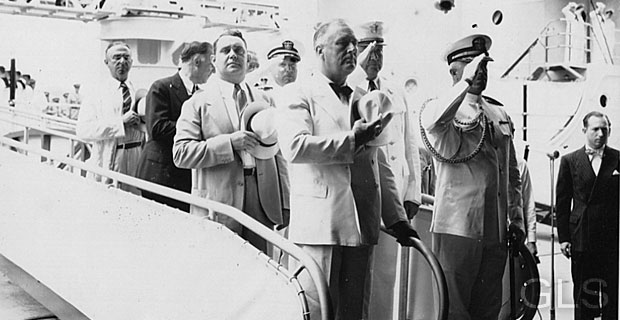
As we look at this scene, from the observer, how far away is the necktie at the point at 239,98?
3543mm

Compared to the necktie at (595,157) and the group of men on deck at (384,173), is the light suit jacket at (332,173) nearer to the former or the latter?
the group of men on deck at (384,173)

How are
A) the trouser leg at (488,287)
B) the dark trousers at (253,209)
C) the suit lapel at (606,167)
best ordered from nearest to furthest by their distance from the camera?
1. the suit lapel at (606,167)
2. the trouser leg at (488,287)
3. the dark trousers at (253,209)

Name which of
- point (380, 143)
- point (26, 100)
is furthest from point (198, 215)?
point (26, 100)

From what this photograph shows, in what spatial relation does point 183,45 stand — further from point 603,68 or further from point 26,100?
point 603,68

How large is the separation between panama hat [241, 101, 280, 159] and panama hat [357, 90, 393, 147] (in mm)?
380

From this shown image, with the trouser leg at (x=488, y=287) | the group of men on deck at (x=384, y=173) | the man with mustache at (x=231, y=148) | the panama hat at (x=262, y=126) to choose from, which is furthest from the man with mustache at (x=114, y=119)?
the trouser leg at (x=488, y=287)

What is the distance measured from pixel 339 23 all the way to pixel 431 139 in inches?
19.6

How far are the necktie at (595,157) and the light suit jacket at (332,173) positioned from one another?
0.64 m

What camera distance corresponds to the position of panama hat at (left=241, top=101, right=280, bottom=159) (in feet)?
11.2

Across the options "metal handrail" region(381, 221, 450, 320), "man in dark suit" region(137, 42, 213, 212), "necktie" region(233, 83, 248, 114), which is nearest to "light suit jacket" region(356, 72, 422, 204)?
"metal handrail" region(381, 221, 450, 320)

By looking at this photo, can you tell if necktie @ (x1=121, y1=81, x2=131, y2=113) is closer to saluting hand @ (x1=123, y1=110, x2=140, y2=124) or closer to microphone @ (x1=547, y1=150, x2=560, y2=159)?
saluting hand @ (x1=123, y1=110, x2=140, y2=124)

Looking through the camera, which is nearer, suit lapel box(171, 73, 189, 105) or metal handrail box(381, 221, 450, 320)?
metal handrail box(381, 221, 450, 320)

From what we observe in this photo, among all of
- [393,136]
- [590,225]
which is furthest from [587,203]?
[393,136]

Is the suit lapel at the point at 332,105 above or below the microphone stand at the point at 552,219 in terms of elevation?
above
